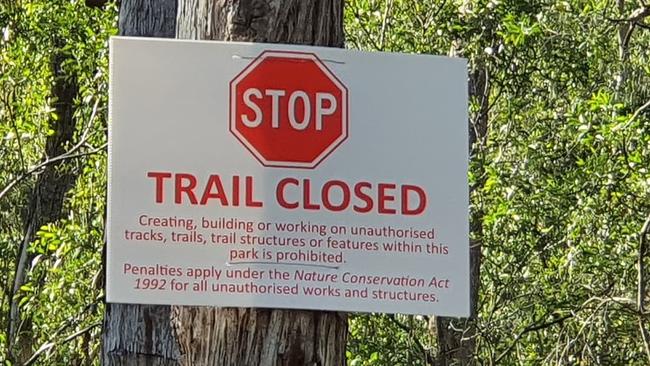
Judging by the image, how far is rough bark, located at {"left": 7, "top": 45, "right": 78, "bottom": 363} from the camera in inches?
362

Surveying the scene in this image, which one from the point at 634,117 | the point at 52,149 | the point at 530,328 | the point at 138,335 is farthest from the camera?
the point at 52,149

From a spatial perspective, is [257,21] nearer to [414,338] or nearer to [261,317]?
[261,317]

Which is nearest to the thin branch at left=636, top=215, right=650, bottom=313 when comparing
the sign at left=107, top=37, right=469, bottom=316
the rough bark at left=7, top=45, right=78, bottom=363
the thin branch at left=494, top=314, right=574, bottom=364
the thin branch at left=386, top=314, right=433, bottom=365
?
the thin branch at left=494, top=314, right=574, bottom=364

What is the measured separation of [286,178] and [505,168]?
573cm

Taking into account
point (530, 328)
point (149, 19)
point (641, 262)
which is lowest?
point (530, 328)

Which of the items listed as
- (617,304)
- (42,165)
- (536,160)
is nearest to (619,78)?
(536,160)

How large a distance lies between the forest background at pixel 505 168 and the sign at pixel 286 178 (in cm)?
450

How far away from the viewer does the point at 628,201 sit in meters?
7.30

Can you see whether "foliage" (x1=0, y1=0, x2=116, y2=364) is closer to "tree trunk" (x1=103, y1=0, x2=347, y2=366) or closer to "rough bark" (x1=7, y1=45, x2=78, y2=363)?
"rough bark" (x1=7, y1=45, x2=78, y2=363)

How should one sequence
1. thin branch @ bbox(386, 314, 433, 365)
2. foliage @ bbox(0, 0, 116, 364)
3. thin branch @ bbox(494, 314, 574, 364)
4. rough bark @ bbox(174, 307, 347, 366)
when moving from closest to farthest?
rough bark @ bbox(174, 307, 347, 366) → thin branch @ bbox(494, 314, 574, 364) → foliage @ bbox(0, 0, 116, 364) → thin branch @ bbox(386, 314, 433, 365)

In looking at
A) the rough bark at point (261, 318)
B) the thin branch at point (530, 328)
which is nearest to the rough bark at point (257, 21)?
the rough bark at point (261, 318)

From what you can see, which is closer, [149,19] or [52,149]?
[149,19]

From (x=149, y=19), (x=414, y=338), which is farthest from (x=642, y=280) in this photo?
(x=149, y=19)

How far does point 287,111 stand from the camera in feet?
7.21
